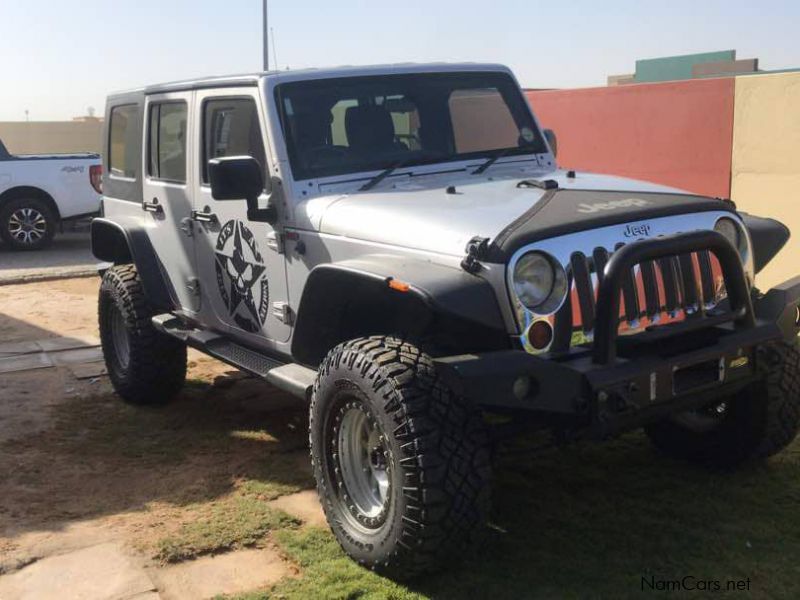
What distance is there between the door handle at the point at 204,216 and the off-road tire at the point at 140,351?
827mm

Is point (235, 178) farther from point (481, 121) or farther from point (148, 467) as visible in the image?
point (148, 467)

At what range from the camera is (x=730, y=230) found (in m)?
3.93

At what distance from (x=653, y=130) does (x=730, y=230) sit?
555cm

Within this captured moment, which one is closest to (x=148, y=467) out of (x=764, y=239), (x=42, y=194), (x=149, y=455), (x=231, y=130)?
(x=149, y=455)

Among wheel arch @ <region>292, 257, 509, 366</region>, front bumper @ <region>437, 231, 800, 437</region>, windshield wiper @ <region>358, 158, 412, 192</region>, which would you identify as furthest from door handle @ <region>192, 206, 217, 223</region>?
front bumper @ <region>437, 231, 800, 437</region>

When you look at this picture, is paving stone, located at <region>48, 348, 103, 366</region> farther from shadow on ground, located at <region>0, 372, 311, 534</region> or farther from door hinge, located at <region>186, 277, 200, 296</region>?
door hinge, located at <region>186, 277, 200, 296</region>

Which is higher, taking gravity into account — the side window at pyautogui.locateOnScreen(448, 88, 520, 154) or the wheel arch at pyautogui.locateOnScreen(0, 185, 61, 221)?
the side window at pyautogui.locateOnScreen(448, 88, 520, 154)

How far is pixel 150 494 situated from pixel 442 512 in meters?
1.83

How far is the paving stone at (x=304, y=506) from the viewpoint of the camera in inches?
164

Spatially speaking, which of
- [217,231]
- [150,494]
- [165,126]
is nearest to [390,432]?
[150,494]

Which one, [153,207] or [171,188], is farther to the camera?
[153,207]

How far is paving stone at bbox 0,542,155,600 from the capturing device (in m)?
3.56

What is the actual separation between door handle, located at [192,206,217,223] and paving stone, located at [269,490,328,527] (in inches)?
59.0

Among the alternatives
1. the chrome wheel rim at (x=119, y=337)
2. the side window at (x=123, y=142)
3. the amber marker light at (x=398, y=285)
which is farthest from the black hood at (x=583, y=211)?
the chrome wheel rim at (x=119, y=337)
